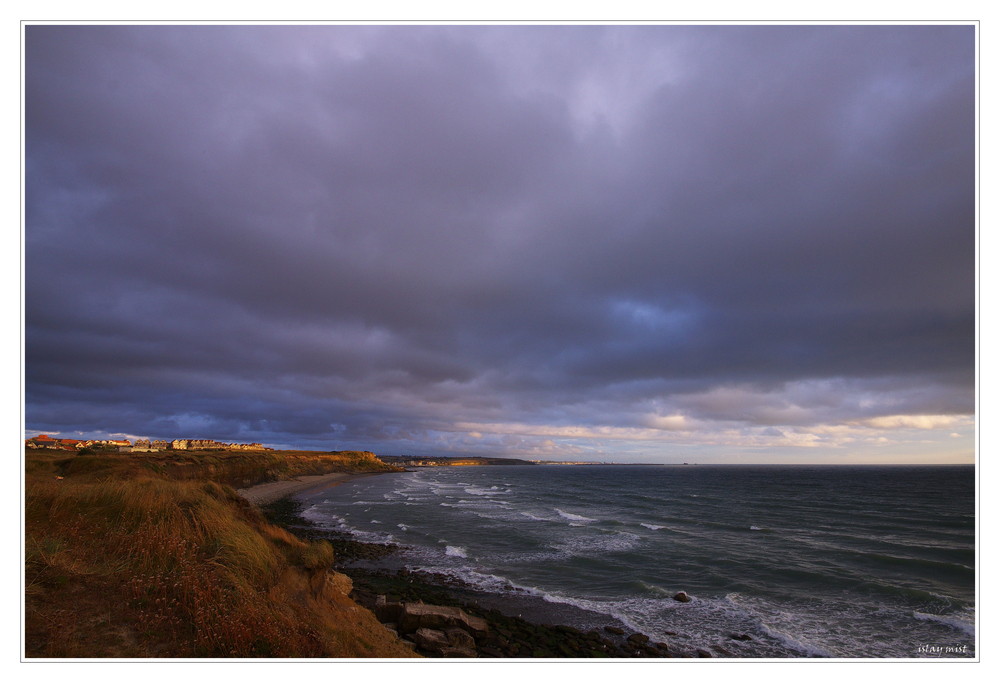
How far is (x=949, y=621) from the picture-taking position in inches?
585

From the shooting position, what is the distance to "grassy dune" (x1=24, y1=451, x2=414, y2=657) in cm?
568

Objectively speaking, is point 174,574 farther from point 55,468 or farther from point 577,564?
point 55,468

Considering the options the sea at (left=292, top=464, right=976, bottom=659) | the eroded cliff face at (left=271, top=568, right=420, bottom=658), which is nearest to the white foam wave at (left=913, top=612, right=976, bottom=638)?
the sea at (left=292, top=464, right=976, bottom=659)

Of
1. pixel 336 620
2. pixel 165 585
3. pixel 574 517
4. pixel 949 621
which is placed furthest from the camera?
pixel 574 517

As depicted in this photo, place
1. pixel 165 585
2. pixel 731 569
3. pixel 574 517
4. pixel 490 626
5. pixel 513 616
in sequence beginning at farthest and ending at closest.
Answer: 1. pixel 574 517
2. pixel 731 569
3. pixel 513 616
4. pixel 490 626
5. pixel 165 585

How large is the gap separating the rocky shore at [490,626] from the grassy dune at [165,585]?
1.73 m

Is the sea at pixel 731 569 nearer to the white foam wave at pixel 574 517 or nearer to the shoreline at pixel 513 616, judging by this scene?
the white foam wave at pixel 574 517

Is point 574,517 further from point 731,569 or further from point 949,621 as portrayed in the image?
point 949,621

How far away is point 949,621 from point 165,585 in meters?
23.6

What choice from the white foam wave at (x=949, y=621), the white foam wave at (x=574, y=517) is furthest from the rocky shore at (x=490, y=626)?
the white foam wave at (x=574, y=517)

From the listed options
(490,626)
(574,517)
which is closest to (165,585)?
(490,626)

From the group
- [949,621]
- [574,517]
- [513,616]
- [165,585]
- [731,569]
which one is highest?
[165,585]

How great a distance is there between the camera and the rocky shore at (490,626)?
462 inches
